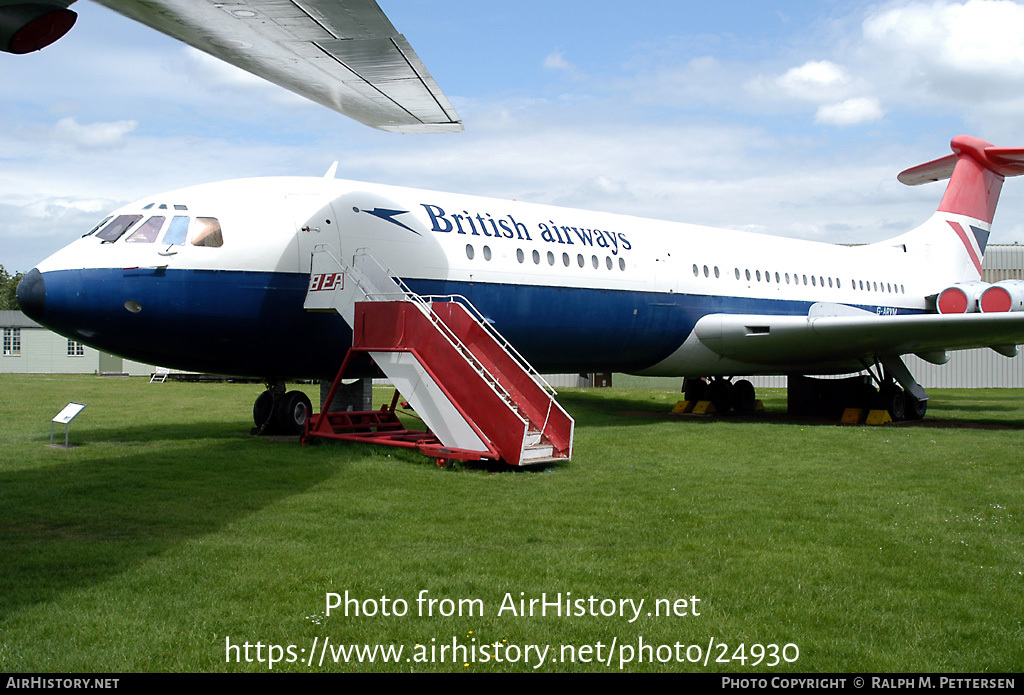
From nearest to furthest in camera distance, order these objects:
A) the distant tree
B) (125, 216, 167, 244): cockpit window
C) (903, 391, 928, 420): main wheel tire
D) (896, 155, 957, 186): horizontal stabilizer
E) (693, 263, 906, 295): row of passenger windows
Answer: (125, 216, 167, 244): cockpit window < (693, 263, 906, 295): row of passenger windows < (903, 391, 928, 420): main wheel tire < (896, 155, 957, 186): horizontal stabilizer < the distant tree

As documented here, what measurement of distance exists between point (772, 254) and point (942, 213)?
789cm

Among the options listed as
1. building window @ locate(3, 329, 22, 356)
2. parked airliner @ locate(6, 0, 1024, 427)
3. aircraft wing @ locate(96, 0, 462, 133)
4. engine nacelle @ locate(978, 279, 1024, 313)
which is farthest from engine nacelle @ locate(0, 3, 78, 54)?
building window @ locate(3, 329, 22, 356)

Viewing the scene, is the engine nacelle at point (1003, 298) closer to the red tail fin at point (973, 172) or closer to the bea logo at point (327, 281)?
the red tail fin at point (973, 172)

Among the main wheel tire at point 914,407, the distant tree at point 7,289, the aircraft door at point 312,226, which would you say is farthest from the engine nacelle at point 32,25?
the distant tree at point 7,289

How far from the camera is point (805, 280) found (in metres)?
22.4

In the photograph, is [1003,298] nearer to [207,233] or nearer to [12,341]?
[207,233]

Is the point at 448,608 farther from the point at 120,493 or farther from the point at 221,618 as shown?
the point at 120,493

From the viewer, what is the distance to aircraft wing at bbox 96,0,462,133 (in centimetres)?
723

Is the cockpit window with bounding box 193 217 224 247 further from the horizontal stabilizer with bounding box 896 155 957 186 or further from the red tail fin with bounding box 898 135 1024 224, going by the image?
the horizontal stabilizer with bounding box 896 155 957 186

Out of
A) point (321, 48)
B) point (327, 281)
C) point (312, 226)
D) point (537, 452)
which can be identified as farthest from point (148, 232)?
point (537, 452)

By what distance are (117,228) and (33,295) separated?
1485 mm

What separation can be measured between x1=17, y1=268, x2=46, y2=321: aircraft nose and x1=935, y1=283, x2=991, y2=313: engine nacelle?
890 inches
